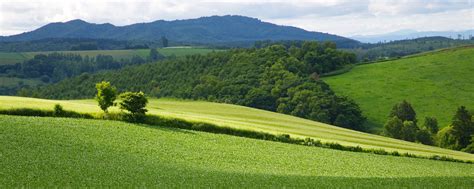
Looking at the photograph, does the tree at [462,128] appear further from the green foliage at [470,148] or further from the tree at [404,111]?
the tree at [404,111]

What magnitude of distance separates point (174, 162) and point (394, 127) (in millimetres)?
81118

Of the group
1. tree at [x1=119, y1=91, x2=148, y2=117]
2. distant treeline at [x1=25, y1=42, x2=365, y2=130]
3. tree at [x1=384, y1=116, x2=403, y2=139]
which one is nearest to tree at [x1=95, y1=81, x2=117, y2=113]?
tree at [x1=119, y1=91, x2=148, y2=117]

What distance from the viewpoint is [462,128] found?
10600cm

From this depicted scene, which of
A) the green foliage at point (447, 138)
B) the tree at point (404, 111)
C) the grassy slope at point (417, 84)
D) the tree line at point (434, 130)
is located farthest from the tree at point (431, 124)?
the green foliage at point (447, 138)

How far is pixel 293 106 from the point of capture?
147m

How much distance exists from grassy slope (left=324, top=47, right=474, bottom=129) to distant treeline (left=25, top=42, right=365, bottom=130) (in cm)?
635

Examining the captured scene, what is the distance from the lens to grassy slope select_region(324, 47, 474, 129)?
418 feet

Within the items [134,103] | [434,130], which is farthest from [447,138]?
[134,103]

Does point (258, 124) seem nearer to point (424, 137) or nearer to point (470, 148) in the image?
point (470, 148)

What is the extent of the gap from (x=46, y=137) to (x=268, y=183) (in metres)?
17.9

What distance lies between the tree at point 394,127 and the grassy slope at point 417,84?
9.32 meters

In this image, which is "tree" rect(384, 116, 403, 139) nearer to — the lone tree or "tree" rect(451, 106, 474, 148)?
the lone tree

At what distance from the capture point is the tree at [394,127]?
111919 mm

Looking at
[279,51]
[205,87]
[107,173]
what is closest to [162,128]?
[107,173]
